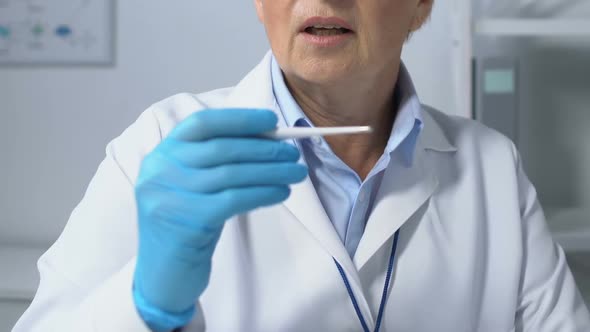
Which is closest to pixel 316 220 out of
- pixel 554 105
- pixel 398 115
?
pixel 398 115

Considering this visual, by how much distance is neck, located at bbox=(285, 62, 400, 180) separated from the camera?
967mm

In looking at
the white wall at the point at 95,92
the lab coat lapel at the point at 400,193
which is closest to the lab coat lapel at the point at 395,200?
the lab coat lapel at the point at 400,193

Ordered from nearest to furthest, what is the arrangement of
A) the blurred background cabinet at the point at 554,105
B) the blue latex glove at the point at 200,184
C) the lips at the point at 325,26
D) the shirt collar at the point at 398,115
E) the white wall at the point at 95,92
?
the blue latex glove at the point at 200,184, the lips at the point at 325,26, the shirt collar at the point at 398,115, the blurred background cabinet at the point at 554,105, the white wall at the point at 95,92

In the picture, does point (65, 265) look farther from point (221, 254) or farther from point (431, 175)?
point (431, 175)

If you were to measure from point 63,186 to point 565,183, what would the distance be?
1328mm

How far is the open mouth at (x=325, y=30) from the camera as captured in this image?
885mm

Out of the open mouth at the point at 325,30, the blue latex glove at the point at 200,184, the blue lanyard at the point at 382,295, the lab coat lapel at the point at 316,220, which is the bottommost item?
the blue lanyard at the point at 382,295

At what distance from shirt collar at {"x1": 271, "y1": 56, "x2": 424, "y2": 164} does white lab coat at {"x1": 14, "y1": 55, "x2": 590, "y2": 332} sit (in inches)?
0.7

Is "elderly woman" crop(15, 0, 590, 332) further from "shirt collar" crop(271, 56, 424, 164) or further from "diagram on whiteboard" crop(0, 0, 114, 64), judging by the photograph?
"diagram on whiteboard" crop(0, 0, 114, 64)

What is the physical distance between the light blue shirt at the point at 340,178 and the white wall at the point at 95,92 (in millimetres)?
810

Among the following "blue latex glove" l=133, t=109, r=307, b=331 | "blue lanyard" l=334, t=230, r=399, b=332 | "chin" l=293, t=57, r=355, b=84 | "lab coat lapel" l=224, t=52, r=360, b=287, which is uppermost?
"chin" l=293, t=57, r=355, b=84

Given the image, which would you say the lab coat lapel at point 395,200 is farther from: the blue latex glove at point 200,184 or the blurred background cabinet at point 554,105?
the blurred background cabinet at point 554,105

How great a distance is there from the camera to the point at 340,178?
98 cm

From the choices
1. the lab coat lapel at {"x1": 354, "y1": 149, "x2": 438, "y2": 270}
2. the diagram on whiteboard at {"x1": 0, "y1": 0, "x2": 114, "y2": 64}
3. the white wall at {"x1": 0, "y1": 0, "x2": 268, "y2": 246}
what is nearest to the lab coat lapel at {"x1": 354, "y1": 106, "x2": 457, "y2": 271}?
the lab coat lapel at {"x1": 354, "y1": 149, "x2": 438, "y2": 270}
